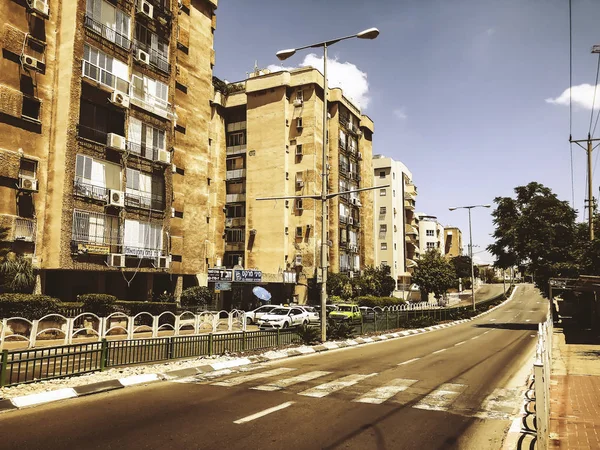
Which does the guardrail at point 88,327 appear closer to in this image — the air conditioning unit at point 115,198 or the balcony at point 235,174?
the air conditioning unit at point 115,198

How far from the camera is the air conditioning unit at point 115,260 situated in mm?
29047

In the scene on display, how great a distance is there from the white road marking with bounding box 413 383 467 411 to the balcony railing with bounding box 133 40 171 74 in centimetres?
3020

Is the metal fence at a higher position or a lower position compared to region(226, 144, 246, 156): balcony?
lower

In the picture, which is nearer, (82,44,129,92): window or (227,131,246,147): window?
(82,44,129,92): window

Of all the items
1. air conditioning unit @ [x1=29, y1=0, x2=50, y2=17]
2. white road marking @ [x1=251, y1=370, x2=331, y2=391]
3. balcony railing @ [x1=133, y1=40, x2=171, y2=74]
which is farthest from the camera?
balcony railing @ [x1=133, y1=40, x2=171, y2=74]

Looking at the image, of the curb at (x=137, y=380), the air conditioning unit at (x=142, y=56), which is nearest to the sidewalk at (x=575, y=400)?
the curb at (x=137, y=380)

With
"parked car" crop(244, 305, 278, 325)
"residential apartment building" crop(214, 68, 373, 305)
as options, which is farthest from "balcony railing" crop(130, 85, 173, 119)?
"residential apartment building" crop(214, 68, 373, 305)

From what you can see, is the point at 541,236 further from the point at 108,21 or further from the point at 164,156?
the point at 108,21

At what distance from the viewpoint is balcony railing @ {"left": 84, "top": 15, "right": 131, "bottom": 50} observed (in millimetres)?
29288

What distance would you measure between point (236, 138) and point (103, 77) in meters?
29.6

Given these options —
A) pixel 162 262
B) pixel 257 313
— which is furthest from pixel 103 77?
pixel 257 313

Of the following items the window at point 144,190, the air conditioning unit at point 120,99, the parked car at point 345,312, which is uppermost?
the air conditioning unit at point 120,99

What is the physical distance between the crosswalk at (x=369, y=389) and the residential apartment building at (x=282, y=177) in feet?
117

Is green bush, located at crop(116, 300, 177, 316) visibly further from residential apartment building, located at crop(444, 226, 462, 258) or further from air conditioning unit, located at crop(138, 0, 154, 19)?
residential apartment building, located at crop(444, 226, 462, 258)
